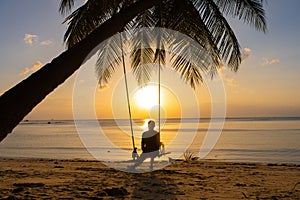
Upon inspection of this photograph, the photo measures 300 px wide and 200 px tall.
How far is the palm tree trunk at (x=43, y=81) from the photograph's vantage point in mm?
3814

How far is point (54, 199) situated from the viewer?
6.73 meters

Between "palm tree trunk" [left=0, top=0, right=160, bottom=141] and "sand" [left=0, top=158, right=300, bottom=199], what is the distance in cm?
318

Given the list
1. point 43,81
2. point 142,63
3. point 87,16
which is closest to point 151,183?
point 87,16

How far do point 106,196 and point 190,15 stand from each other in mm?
3836

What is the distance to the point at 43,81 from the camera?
4.15m

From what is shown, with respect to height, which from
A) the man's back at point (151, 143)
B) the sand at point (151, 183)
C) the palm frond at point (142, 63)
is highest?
the palm frond at point (142, 63)

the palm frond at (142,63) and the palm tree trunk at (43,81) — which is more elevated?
the palm frond at (142,63)

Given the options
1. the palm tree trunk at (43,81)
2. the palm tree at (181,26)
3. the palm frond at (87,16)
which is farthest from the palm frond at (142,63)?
the palm tree trunk at (43,81)

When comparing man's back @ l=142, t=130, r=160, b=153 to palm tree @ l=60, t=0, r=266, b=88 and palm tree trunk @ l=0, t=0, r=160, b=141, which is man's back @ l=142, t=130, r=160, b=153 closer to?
palm tree @ l=60, t=0, r=266, b=88

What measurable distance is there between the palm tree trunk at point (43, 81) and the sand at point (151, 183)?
3.18 m

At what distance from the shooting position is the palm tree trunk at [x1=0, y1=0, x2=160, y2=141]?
12.5 feet

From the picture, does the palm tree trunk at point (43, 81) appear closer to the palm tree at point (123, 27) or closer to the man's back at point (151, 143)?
the palm tree at point (123, 27)

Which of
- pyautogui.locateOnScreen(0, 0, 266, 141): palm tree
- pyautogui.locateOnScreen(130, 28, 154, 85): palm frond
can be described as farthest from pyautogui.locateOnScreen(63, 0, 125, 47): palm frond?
pyautogui.locateOnScreen(130, 28, 154, 85): palm frond

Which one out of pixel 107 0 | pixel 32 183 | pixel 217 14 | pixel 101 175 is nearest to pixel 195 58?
pixel 217 14
